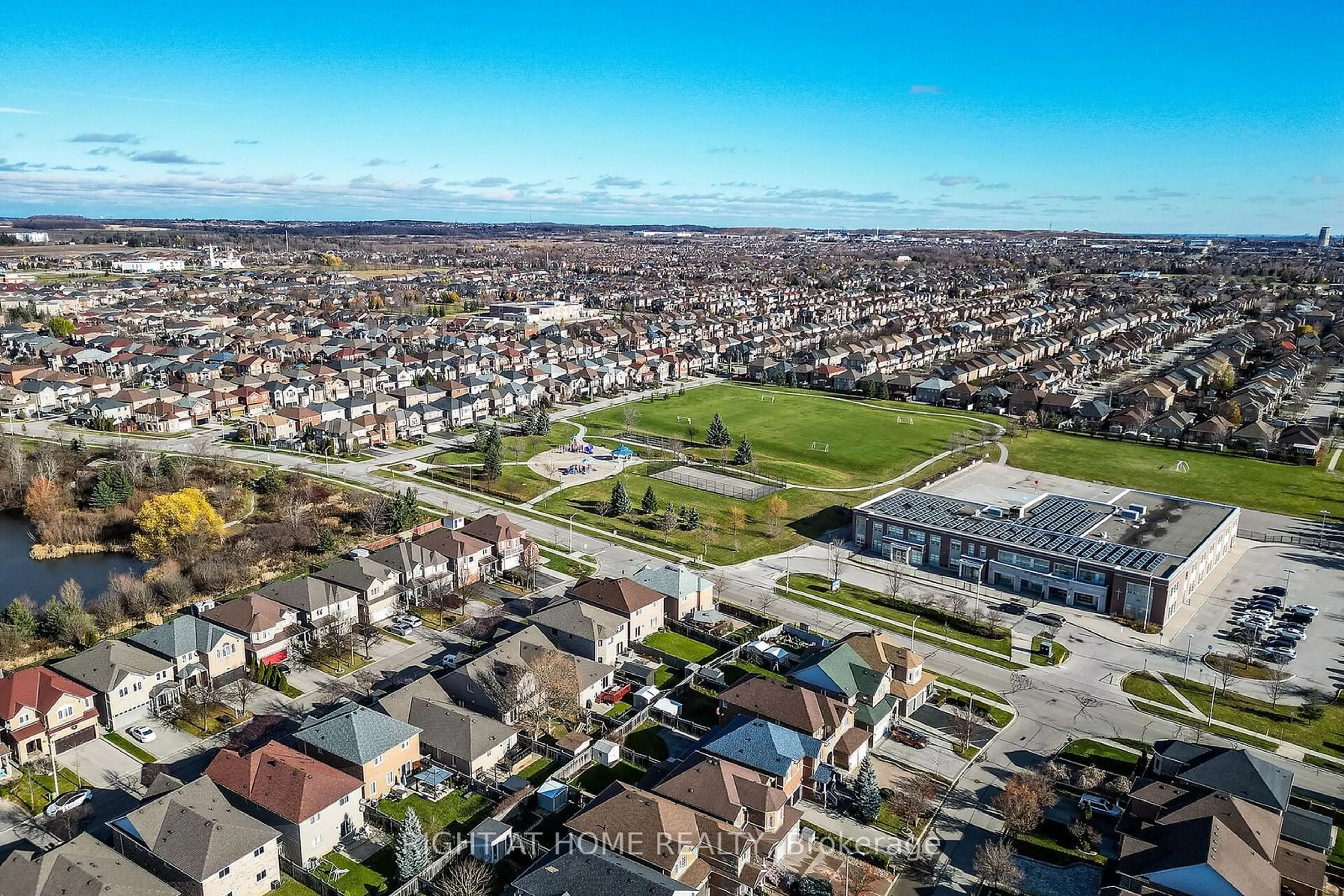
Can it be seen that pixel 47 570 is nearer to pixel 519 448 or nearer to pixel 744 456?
pixel 519 448

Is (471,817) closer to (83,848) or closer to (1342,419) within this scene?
(83,848)

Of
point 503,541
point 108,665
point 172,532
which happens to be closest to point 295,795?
point 108,665

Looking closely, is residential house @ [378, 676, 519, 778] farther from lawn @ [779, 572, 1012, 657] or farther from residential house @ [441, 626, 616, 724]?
lawn @ [779, 572, 1012, 657]

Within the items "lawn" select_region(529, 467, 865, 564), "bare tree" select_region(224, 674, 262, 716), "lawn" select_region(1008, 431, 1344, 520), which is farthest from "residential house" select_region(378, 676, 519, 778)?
"lawn" select_region(1008, 431, 1344, 520)

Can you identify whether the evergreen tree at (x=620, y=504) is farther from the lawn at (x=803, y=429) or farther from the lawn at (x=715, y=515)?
the lawn at (x=803, y=429)

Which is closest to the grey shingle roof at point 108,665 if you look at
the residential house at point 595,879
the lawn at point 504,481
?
the residential house at point 595,879

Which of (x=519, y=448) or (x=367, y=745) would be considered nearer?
(x=367, y=745)
